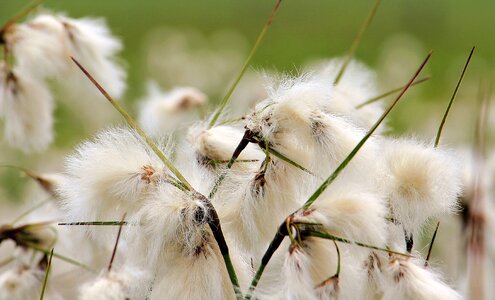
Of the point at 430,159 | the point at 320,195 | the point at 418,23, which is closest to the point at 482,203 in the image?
the point at 430,159

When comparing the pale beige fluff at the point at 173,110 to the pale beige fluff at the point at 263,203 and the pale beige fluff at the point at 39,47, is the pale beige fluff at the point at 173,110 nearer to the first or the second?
the pale beige fluff at the point at 39,47

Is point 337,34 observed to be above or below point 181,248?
below

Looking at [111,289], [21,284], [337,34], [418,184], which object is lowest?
[337,34]

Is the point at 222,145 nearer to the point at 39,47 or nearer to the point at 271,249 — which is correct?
the point at 271,249

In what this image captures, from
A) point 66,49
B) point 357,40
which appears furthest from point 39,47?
point 357,40

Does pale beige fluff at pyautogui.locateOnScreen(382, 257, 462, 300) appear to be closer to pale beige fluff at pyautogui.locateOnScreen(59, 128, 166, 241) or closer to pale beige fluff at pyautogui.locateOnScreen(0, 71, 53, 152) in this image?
pale beige fluff at pyautogui.locateOnScreen(59, 128, 166, 241)
